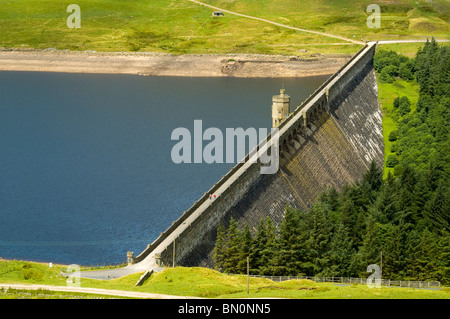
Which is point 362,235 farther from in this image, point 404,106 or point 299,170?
point 404,106

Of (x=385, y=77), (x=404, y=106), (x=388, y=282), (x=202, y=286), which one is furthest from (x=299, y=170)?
(x=385, y=77)

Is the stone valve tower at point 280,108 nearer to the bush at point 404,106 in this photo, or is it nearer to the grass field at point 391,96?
the grass field at point 391,96

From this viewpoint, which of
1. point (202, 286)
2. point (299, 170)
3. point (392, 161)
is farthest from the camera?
point (392, 161)

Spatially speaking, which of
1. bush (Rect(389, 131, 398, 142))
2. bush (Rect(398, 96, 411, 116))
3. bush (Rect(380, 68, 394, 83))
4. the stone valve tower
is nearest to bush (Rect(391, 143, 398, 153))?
bush (Rect(389, 131, 398, 142))

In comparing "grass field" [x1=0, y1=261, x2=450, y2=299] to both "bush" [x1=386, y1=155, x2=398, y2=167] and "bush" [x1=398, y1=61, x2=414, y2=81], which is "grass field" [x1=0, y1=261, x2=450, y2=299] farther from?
"bush" [x1=398, y1=61, x2=414, y2=81]

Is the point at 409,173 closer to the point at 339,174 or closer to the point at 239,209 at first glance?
the point at 339,174
